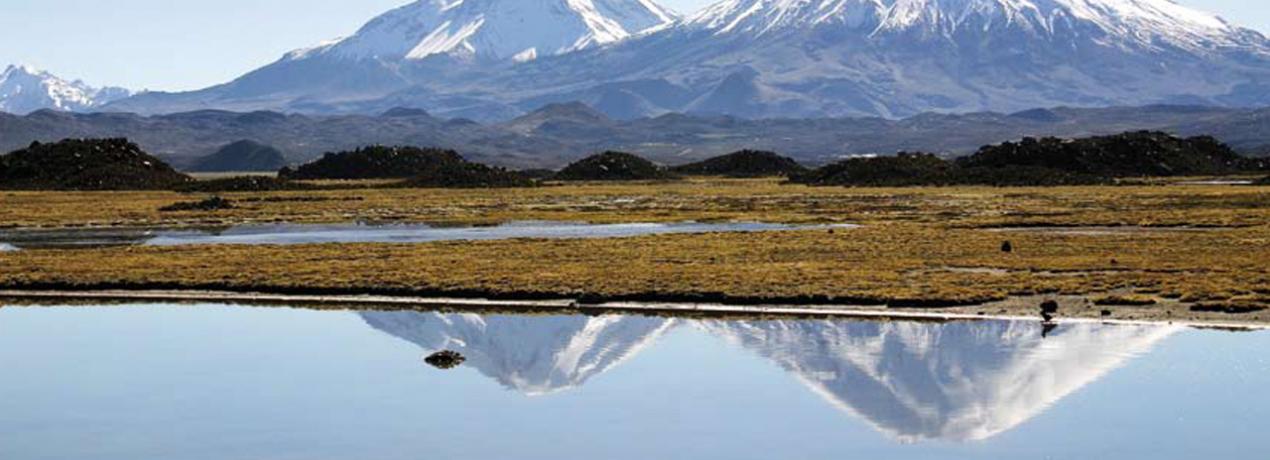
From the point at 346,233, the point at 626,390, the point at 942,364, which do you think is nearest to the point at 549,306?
the point at 626,390

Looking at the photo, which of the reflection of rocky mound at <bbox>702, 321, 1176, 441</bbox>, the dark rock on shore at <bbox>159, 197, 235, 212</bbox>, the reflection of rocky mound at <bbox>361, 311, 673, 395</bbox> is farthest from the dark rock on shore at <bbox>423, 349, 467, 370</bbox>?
the dark rock on shore at <bbox>159, 197, 235, 212</bbox>

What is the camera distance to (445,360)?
139 feet

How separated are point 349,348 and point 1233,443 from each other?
2380 centimetres

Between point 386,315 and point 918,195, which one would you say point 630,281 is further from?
point 918,195

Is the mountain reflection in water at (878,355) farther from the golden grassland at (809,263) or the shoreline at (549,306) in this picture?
the golden grassland at (809,263)

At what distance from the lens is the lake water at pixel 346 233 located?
300 ft

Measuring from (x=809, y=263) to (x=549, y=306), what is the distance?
16568 mm

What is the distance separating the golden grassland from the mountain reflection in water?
15.4 ft

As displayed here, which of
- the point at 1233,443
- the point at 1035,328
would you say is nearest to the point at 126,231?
the point at 1035,328

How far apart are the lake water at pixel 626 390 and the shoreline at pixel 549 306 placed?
134 centimetres

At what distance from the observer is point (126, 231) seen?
10519cm

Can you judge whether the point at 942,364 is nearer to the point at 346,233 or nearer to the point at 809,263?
the point at 809,263

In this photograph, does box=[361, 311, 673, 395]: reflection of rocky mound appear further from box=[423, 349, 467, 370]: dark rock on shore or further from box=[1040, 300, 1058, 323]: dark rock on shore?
box=[1040, 300, 1058, 323]: dark rock on shore

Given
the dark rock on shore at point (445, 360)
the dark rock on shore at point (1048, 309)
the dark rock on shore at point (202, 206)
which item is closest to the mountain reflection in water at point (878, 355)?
the dark rock on shore at point (445, 360)
